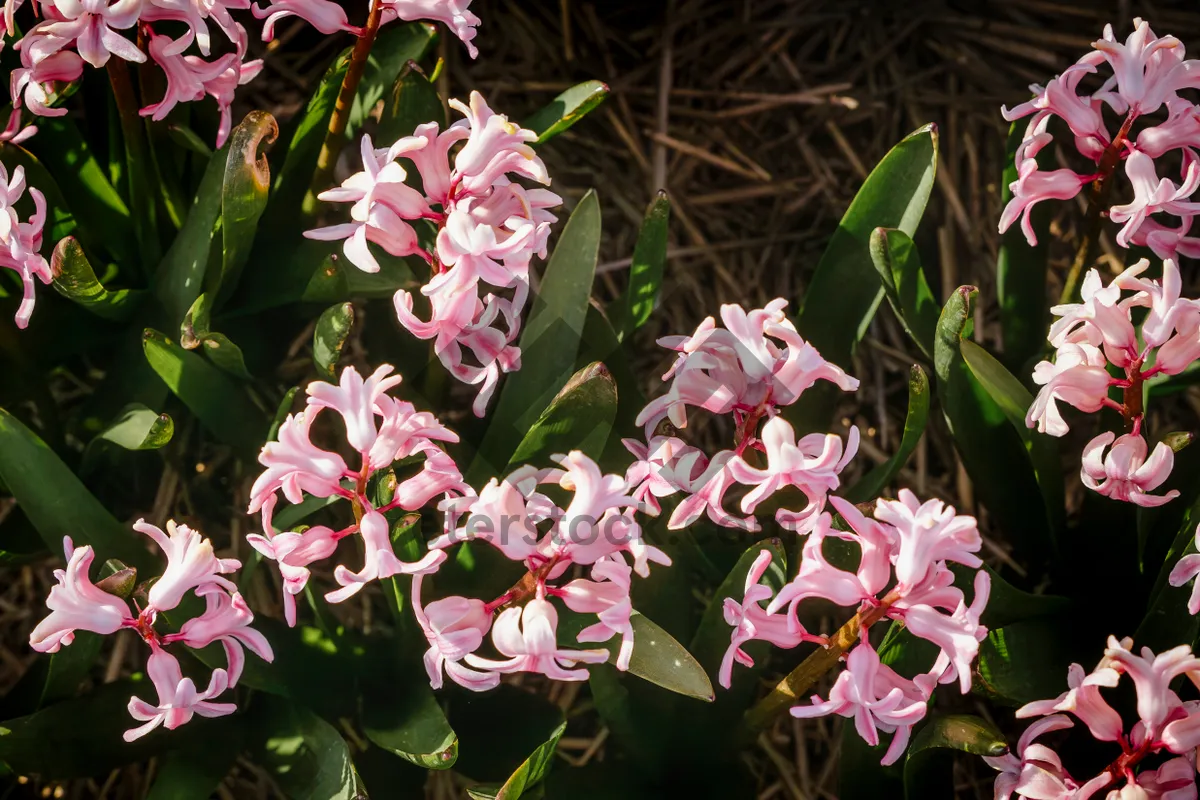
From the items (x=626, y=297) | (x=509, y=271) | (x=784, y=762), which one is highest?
(x=509, y=271)

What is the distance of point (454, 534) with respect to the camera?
0.73 m

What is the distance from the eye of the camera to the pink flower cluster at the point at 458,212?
0.75 meters

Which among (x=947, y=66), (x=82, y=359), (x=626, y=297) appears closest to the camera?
(x=626, y=297)

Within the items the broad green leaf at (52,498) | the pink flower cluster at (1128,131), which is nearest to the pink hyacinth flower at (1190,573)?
the pink flower cluster at (1128,131)

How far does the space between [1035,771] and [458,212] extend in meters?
0.56

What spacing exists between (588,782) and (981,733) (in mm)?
320

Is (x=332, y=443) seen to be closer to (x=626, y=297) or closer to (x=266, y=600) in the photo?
(x=266, y=600)

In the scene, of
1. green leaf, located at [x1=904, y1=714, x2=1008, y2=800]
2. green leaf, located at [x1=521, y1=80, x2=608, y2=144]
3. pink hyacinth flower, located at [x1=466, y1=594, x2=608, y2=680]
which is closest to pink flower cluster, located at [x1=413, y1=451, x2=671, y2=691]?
pink hyacinth flower, located at [x1=466, y1=594, x2=608, y2=680]

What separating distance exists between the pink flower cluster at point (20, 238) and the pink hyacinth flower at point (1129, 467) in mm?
780

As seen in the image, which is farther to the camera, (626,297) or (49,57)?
(626,297)

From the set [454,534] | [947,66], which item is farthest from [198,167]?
[947,66]

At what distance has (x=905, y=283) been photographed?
3.13 ft

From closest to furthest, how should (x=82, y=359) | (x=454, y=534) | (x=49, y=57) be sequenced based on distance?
(x=454, y=534)
(x=49, y=57)
(x=82, y=359)

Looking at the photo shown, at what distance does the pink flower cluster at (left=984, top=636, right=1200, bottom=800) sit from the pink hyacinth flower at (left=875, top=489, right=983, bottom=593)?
141 millimetres
